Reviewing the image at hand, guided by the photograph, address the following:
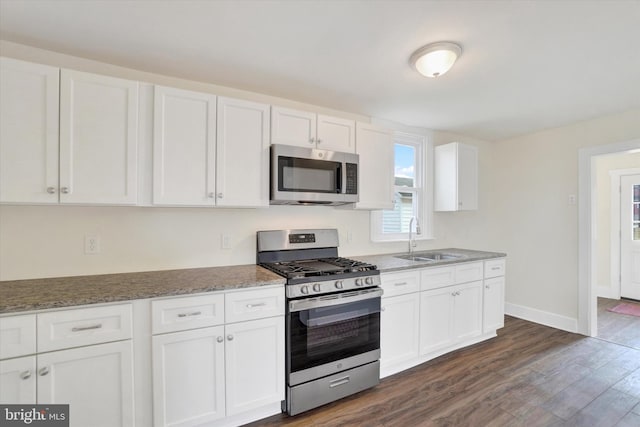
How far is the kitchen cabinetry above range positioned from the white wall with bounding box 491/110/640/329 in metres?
4.44

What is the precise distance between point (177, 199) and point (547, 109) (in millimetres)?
3565

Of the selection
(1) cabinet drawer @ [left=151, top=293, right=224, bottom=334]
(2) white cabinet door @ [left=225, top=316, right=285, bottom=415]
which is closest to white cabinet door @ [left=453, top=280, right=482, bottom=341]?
(2) white cabinet door @ [left=225, top=316, right=285, bottom=415]

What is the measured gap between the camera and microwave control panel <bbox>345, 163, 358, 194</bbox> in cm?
262

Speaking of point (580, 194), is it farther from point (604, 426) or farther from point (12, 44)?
point (12, 44)

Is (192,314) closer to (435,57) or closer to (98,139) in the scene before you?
(98,139)

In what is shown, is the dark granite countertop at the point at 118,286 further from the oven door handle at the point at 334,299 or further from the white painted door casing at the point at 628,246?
the white painted door casing at the point at 628,246

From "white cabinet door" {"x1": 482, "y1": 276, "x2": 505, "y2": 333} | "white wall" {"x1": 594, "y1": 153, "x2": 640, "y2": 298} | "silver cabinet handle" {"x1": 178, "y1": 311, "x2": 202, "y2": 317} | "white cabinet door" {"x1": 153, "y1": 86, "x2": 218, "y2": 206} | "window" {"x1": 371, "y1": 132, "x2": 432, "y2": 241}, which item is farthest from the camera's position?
"white wall" {"x1": 594, "y1": 153, "x2": 640, "y2": 298}

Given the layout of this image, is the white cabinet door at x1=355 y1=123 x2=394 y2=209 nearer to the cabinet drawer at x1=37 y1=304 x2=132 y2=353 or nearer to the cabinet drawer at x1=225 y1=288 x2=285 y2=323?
the cabinet drawer at x1=225 y1=288 x2=285 y2=323

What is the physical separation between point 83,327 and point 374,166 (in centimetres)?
242

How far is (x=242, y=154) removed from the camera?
2.23m

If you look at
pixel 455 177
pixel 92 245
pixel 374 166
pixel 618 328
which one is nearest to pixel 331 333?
pixel 374 166

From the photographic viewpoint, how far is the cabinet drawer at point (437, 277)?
2713mm

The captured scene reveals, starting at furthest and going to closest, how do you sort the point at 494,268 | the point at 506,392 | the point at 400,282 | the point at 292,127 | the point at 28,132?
the point at 494,268
the point at 400,282
the point at 292,127
the point at 506,392
the point at 28,132

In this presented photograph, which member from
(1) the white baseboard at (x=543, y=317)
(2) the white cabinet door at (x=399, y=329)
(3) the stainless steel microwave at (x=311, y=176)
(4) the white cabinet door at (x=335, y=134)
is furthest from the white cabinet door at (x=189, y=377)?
(1) the white baseboard at (x=543, y=317)
